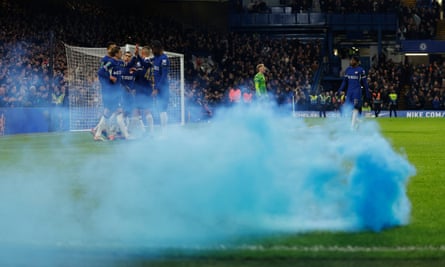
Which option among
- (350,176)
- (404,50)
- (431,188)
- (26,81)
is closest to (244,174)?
(350,176)

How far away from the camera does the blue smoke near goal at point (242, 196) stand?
20.6ft

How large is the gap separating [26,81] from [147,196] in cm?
2124

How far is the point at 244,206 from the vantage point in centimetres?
698

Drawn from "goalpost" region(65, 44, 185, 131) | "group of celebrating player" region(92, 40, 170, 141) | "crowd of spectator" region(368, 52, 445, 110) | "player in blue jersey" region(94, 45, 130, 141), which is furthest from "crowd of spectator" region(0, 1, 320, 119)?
"group of celebrating player" region(92, 40, 170, 141)

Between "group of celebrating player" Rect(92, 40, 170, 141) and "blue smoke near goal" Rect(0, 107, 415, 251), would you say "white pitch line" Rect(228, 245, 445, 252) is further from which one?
"group of celebrating player" Rect(92, 40, 170, 141)

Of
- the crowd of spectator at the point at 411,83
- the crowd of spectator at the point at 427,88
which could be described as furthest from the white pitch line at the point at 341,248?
the crowd of spectator at the point at 427,88

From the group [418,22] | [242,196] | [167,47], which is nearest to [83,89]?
[167,47]

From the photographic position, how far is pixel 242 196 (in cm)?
704

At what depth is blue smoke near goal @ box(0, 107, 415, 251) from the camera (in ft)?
20.6

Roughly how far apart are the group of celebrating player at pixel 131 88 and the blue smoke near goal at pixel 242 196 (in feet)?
33.7

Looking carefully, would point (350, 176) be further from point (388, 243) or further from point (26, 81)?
point (26, 81)

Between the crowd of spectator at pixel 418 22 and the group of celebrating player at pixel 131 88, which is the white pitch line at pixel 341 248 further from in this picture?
the crowd of spectator at pixel 418 22

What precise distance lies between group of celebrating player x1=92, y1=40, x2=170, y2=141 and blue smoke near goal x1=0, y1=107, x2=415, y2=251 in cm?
1028

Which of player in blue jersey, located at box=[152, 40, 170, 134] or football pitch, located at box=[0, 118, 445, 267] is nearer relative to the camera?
football pitch, located at box=[0, 118, 445, 267]
